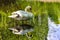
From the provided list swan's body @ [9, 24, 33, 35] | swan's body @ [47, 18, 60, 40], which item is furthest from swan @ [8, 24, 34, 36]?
swan's body @ [47, 18, 60, 40]

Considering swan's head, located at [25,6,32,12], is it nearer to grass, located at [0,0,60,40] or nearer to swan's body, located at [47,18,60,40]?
grass, located at [0,0,60,40]

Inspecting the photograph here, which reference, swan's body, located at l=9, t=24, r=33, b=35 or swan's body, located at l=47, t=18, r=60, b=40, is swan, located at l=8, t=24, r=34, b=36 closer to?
swan's body, located at l=9, t=24, r=33, b=35

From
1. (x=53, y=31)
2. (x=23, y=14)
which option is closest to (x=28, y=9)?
(x=23, y=14)

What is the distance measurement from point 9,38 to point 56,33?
0.29m

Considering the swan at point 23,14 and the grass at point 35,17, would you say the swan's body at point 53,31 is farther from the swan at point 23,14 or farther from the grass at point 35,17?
the swan at point 23,14

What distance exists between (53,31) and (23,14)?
214 millimetres

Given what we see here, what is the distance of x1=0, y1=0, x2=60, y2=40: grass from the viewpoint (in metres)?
0.67

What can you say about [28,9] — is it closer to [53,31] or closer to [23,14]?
[23,14]

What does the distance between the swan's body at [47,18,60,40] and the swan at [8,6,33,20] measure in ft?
0.44

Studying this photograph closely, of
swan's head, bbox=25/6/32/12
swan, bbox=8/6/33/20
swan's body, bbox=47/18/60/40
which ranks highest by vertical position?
swan's head, bbox=25/6/32/12

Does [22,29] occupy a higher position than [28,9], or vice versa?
[28,9]

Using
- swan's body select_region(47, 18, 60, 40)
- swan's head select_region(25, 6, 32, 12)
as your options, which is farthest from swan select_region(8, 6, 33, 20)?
swan's body select_region(47, 18, 60, 40)

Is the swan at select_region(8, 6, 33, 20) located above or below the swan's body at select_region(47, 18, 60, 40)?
above

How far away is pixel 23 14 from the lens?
68cm
